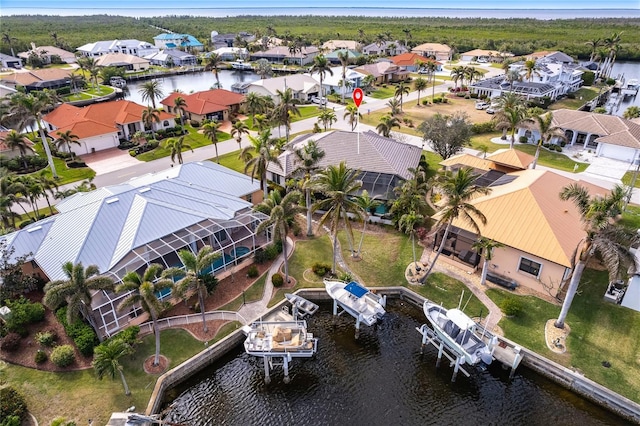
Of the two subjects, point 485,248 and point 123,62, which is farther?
point 123,62

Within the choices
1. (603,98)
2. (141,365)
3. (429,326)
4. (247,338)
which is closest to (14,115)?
(141,365)

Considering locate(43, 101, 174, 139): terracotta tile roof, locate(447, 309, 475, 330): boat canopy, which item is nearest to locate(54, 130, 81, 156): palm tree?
locate(43, 101, 174, 139): terracotta tile roof

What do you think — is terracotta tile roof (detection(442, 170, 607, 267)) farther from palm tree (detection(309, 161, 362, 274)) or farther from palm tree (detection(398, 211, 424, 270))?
palm tree (detection(309, 161, 362, 274))

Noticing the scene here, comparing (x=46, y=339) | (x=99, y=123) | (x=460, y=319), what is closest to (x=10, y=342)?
(x=46, y=339)

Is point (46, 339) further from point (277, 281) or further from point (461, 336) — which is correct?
point (461, 336)

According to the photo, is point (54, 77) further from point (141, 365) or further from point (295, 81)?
point (141, 365)
